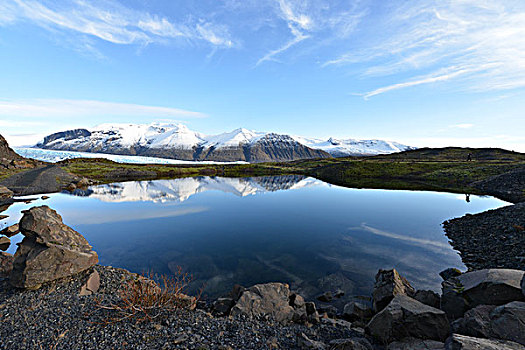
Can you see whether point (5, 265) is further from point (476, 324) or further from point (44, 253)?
point (476, 324)

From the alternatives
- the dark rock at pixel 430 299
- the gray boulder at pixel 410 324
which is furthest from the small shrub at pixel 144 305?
the dark rock at pixel 430 299

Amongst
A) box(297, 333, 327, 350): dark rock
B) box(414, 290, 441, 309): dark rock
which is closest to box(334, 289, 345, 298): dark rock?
box(414, 290, 441, 309): dark rock

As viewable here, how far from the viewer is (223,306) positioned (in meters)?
13.4

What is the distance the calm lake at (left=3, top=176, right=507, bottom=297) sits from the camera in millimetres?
18906

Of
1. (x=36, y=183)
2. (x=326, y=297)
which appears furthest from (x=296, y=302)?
(x=36, y=183)

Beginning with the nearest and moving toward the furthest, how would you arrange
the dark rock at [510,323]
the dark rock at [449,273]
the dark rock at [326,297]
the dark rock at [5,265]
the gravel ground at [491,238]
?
the dark rock at [510,323]
the dark rock at [5,265]
the dark rock at [326,297]
the dark rock at [449,273]
the gravel ground at [491,238]

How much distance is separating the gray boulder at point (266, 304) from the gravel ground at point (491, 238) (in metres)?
17.1

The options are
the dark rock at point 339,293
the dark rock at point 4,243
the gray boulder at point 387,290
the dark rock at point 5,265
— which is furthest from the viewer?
the dark rock at point 4,243

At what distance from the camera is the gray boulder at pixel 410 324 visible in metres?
9.44

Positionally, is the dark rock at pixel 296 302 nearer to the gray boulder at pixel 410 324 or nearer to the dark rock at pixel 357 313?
the dark rock at pixel 357 313

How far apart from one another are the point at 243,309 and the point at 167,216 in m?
30.7

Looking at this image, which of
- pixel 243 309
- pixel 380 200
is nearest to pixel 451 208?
pixel 380 200

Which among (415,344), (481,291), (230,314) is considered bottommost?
(230,314)

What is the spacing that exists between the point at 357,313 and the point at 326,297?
243 centimetres
